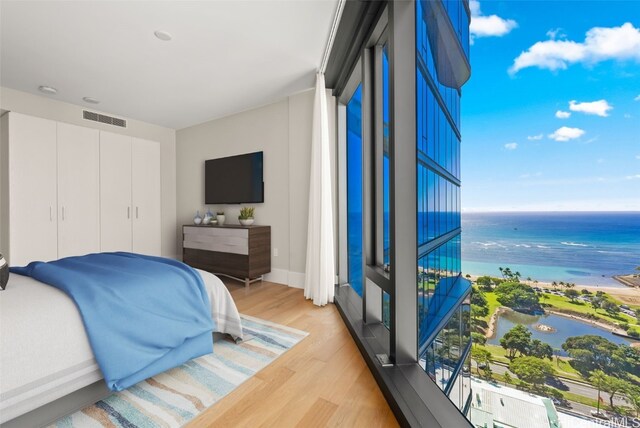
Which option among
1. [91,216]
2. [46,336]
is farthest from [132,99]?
[46,336]

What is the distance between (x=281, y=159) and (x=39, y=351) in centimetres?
292

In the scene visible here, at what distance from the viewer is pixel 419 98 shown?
1623 mm

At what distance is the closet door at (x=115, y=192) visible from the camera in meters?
4.01

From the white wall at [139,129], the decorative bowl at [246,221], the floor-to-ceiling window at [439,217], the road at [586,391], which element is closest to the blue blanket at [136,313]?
the floor-to-ceiling window at [439,217]

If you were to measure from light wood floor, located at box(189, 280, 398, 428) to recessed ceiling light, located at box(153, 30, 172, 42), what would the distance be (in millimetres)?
2744

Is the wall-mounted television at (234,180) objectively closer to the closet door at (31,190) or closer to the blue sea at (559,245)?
the closet door at (31,190)

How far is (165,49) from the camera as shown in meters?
2.59

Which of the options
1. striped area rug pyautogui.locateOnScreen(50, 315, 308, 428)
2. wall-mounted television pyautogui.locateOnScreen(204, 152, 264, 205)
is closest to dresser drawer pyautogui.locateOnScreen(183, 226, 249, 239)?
wall-mounted television pyautogui.locateOnScreen(204, 152, 264, 205)

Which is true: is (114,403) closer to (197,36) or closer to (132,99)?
(197,36)

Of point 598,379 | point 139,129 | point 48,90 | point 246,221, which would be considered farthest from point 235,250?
point 598,379

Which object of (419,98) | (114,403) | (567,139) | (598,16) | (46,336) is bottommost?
(114,403)

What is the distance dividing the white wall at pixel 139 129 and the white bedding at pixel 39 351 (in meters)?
3.50

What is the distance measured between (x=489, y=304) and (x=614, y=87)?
30.9 inches

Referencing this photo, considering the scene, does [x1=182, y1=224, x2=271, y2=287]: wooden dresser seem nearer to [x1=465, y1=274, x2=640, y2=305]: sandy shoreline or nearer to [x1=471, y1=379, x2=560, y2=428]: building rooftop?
[x1=471, y1=379, x2=560, y2=428]: building rooftop
